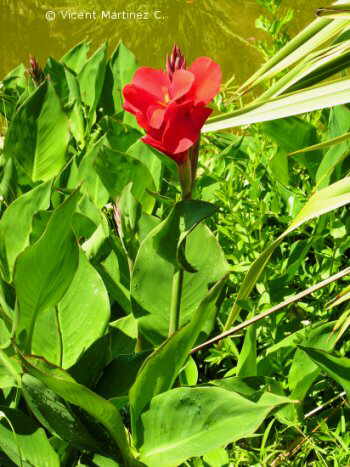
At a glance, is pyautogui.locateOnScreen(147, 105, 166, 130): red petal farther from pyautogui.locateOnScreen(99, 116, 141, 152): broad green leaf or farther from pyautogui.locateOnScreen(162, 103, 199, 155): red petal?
pyautogui.locateOnScreen(99, 116, 141, 152): broad green leaf

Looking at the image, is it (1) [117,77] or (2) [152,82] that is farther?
(1) [117,77]

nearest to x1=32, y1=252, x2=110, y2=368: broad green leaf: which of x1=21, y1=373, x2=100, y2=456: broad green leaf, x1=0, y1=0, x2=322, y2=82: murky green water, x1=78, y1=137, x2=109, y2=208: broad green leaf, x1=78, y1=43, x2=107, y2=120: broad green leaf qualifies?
x1=21, y1=373, x2=100, y2=456: broad green leaf

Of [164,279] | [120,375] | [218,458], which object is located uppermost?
[164,279]

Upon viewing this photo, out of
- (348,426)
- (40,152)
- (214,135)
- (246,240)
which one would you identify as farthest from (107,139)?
(348,426)

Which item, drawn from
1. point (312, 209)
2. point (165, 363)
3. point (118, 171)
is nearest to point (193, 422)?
point (165, 363)

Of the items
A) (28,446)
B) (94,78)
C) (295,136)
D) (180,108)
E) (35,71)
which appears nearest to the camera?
(180,108)

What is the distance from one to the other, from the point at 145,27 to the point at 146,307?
8.23 ft

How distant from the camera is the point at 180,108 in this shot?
808mm

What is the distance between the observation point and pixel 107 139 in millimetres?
1556

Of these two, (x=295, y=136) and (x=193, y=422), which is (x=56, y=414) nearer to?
(x=193, y=422)

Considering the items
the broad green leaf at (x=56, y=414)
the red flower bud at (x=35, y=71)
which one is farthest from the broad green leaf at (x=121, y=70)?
the broad green leaf at (x=56, y=414)

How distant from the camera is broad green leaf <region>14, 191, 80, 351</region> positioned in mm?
932

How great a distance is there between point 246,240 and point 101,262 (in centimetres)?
27

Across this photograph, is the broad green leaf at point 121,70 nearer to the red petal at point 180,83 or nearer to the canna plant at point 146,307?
the canna plant at point 146,307
